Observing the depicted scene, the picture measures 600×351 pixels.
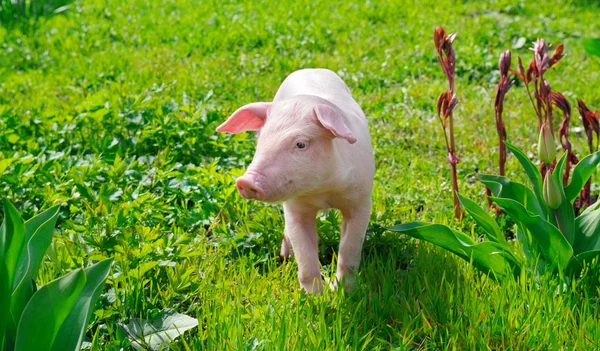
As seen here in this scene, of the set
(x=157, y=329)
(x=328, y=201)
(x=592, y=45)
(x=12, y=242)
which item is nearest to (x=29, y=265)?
(x=12, y=242)

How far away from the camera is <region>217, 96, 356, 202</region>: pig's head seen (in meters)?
2.67

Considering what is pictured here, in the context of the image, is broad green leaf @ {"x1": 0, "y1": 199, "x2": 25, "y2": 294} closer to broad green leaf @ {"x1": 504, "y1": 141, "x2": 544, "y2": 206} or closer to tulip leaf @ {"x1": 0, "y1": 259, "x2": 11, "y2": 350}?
tulip leaf @ {"x1": 0, "y1": 259, "x2": 11, "y2": 350}

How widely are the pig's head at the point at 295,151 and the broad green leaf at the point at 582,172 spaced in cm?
108

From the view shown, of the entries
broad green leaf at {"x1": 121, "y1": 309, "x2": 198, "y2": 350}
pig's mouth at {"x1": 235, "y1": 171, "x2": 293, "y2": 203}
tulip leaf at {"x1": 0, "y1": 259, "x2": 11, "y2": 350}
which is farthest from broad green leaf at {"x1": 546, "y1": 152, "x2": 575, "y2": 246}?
tulip leaf at {"x1": 0, "y1": 259, "x2": 11, "y2": 350}

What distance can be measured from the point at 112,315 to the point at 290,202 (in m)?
0.90

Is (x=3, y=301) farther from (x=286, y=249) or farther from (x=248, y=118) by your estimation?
(x=286, y=249)

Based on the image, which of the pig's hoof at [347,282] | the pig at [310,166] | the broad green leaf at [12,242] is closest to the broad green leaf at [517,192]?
the pig at [310,166]

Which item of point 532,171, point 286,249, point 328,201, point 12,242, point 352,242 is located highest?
point 12,242

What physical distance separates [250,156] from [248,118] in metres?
1.56

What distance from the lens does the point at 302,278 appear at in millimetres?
3178

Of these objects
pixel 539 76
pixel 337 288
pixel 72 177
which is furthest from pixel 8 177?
pixel 539 76

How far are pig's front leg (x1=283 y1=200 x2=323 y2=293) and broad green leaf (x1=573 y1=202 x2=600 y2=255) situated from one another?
3.79ft

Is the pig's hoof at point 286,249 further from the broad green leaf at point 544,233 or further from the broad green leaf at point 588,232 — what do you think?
the broad green leaf at point 588,232

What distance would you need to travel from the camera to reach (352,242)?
3201mm
